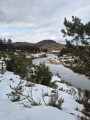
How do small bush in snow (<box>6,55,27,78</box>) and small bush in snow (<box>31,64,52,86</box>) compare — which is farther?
small bush in snow (<box>6,55,27,78</box>)

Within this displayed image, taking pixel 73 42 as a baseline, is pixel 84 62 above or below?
below

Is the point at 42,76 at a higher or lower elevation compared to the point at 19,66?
lower

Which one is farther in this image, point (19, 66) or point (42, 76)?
point (19, 66)

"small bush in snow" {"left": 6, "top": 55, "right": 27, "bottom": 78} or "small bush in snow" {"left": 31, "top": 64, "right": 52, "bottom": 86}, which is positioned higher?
"small bush in snow" {"left": 6, "top": 55, "right": 27, "bottom": 78}

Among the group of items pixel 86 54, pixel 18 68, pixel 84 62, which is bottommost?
pixel 18 68

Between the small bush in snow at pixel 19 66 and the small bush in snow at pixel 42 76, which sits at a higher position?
the small bush in snow at pixel 19 66

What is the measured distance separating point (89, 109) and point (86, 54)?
9.56 feet

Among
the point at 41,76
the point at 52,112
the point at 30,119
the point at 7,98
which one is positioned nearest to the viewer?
the point at 30,119

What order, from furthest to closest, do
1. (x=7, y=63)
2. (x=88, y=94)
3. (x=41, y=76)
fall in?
(x=7, y=63)
(x=41, y=76)
(x=88, y=94)

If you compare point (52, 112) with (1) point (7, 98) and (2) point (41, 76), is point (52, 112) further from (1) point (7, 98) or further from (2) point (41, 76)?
(2) point (41, 76)

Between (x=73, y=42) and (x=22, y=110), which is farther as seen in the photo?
(x=73, y=42)

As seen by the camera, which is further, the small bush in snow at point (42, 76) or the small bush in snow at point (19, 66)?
the small bush in snow at point (19, 66)

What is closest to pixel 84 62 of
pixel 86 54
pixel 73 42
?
pixel 86 54

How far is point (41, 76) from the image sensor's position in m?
7.16
